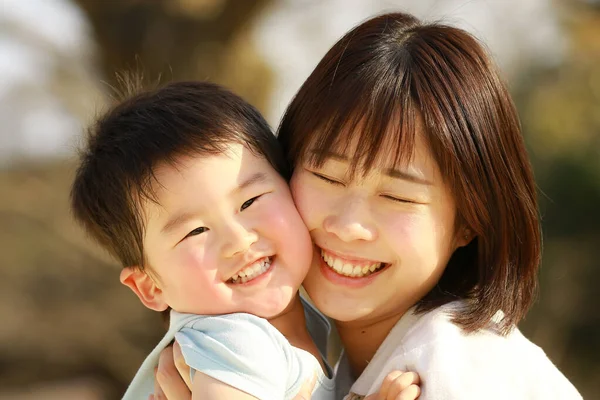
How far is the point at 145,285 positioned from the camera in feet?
7.11

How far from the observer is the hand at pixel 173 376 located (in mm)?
2041

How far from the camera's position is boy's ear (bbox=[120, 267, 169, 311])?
2.15 meters

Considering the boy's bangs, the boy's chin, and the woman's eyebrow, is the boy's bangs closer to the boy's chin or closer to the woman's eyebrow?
the woman's eyebrow

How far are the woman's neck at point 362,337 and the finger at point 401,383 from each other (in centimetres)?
39

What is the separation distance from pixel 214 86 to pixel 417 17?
2.13 ft

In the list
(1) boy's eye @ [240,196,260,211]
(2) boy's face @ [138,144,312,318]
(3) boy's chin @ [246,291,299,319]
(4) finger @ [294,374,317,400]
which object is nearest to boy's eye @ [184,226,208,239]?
(2) boy's face @ [138,144,312,318]

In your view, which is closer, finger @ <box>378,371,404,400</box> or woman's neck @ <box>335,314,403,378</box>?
finger @ <box>378,371,404,400</box>

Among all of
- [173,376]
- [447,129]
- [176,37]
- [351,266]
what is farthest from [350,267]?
[176,37]

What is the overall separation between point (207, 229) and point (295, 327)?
44cm

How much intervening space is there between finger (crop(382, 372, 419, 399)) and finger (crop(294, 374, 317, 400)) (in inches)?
8.8

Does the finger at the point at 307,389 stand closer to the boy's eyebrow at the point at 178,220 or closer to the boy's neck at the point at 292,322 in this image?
the boy's neck at the point at 292,322

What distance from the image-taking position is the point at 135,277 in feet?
7.10

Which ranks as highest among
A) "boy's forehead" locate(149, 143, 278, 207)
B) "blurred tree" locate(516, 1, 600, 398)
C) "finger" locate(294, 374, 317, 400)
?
"boy's forehead" locate(149, 143, 278, 207)

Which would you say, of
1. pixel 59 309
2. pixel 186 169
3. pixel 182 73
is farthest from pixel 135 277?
pixel 59 309
